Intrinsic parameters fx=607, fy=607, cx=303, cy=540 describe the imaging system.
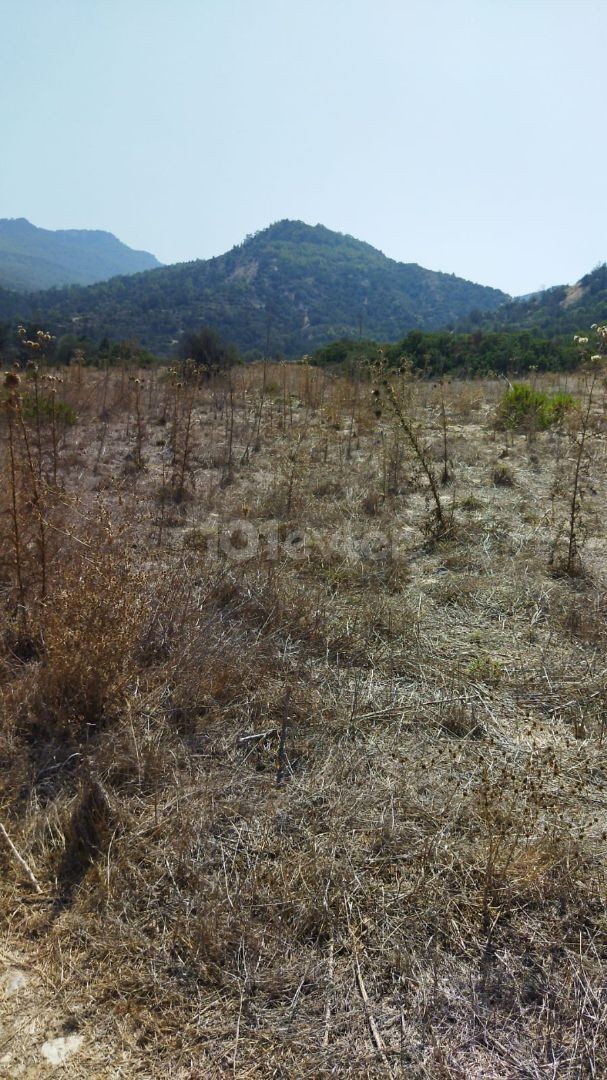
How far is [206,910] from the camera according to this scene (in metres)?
1.62

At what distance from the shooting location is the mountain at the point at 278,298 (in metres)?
46.4

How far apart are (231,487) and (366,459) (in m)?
1.51

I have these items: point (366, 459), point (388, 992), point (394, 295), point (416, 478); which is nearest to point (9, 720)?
point (388, 992)

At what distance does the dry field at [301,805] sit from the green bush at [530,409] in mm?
3434

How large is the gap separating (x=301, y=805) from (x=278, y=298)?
74.3m

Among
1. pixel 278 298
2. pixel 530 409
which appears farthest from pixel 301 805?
pixel 278 298

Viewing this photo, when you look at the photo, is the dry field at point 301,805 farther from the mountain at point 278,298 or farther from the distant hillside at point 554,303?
the distant hillside at point 554,303

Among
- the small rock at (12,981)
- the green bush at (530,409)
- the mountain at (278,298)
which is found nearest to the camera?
the small rock at (12,981)

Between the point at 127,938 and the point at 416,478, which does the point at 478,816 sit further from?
the point at 416,478

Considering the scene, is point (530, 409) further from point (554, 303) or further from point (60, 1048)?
point (554, 303)

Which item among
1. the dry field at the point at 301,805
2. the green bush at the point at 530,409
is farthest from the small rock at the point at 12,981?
the green bush at the point at 530,409

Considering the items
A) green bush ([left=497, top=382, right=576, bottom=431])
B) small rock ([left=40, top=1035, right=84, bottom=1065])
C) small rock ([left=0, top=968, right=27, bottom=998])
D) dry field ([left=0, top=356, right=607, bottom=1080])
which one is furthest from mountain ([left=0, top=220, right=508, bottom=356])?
small rock ([left=40, top=1035, right=84, bottom=1065])

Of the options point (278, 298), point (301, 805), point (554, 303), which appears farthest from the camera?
point (278, 298)

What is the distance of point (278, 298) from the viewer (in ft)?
231
